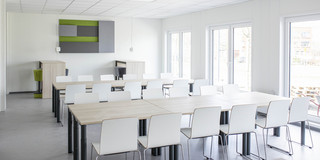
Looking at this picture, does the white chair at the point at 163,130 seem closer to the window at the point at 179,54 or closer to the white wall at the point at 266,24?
the white wall at the point at 266,24

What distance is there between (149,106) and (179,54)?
23.6 feet

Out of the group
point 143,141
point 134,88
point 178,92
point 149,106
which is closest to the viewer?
point 143,141

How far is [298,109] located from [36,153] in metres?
3.91

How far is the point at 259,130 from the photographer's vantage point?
6.05 meters

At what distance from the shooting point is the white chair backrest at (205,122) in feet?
12.5

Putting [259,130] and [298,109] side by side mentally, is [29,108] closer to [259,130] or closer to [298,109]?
[259,130]

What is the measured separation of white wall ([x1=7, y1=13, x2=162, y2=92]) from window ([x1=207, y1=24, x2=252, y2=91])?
3672 mm

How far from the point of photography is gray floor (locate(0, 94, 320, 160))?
15.0 feet

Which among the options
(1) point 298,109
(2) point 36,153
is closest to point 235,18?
(1) point 298,109

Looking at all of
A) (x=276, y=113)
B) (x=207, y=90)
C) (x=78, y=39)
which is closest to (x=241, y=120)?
(x=276, y=113)

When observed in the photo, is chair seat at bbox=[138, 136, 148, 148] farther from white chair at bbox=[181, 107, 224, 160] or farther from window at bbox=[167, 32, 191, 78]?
window at bbox=[167, 32, 191, 78]

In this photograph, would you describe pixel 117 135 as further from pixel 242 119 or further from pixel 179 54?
pixel 179 54

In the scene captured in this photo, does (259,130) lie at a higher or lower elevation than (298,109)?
lower

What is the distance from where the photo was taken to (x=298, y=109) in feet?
15.3
